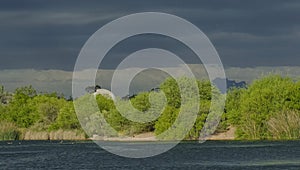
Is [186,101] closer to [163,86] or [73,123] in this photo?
[163,86]

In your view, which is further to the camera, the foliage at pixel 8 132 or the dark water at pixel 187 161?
the foliage at pixel 8 132

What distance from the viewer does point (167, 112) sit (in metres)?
125

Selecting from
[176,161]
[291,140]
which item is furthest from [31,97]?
[176,161]

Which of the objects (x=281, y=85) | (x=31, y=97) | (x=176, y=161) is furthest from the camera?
(x=31, y=97)

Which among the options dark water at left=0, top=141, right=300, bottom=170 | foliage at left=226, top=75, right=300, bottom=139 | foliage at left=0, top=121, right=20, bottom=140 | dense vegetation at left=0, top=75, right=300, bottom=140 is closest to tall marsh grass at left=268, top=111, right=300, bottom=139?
dense vegetation at left=0, top=75, right=300, bottom=140

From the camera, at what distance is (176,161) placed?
225ft

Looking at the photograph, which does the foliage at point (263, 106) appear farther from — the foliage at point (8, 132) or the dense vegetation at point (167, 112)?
the foliage at point (8, 132)

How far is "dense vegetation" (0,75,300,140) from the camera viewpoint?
111375mm

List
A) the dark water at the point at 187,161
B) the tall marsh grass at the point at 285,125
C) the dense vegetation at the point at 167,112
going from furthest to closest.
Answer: the dense vegetation at the point at 167,112 → the tall marsh grass at the point at 285,125 → the dark water at the point at 187,161

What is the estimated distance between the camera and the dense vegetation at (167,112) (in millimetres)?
111375

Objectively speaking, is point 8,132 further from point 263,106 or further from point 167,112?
point 263,106

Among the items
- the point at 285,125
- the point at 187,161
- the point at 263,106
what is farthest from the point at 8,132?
the point at 187,161

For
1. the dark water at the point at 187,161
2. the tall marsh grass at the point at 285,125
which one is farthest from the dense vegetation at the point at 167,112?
the dark water at the point at 187,161

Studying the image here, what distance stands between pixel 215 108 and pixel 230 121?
437 centimetres
